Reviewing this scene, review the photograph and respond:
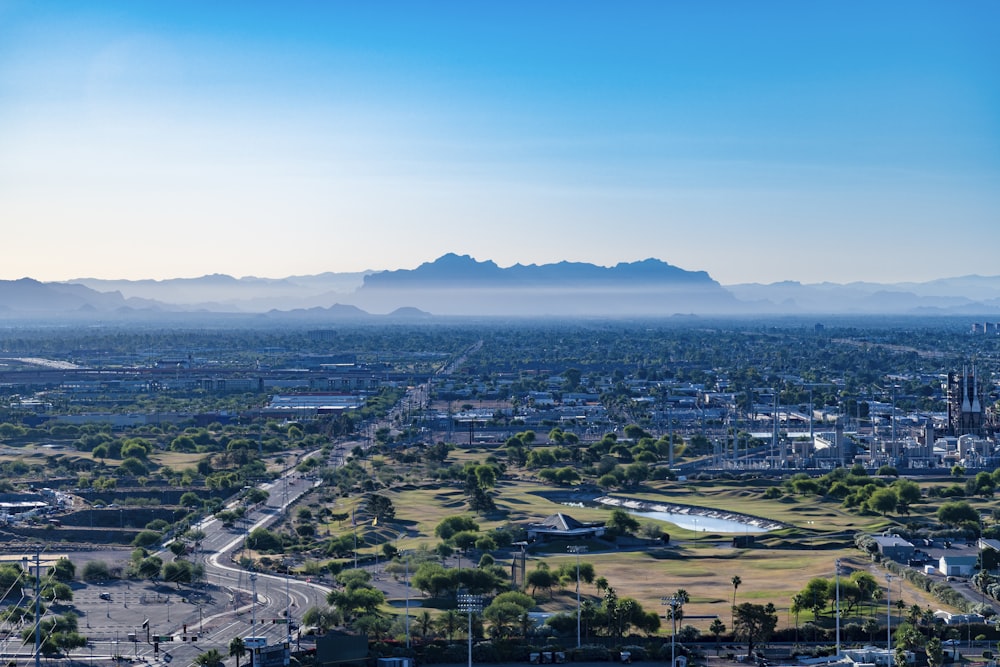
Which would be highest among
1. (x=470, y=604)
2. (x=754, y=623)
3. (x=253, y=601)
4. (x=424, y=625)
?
(x=470, y=604)

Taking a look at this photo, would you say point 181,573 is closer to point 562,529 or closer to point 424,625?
point 424,625

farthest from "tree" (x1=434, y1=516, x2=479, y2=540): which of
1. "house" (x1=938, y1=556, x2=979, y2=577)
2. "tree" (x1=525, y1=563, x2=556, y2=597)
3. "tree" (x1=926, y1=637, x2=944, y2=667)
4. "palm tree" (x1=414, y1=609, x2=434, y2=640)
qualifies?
"tree" (x1=926, y1=637, x2=944, y2=667)

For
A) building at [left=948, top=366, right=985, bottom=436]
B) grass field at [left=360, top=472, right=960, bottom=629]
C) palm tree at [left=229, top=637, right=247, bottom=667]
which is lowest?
grass field at [left=360, top=472, right=960, bottom=629]

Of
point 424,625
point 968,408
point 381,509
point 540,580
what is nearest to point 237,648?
point 424,625

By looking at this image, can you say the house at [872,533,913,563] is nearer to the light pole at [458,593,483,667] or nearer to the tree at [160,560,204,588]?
the light pole at [458,593,483,667]

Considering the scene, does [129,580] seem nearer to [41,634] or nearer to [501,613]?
[41,634]

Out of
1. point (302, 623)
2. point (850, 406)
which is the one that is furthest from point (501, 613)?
point (850, 406)
